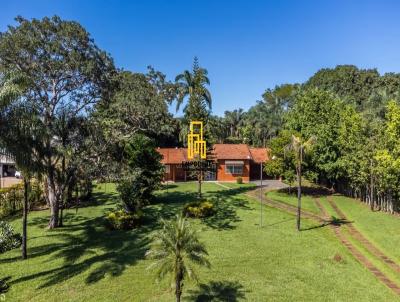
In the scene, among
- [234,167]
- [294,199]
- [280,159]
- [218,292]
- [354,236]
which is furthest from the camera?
[234,167]

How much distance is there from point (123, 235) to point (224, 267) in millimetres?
9843

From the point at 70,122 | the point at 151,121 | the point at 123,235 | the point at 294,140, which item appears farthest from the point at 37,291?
the point at 294,140

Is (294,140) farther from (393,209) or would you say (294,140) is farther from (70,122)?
(70,122)

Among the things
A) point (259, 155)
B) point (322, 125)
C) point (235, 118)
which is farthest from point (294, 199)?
point (235, 118)

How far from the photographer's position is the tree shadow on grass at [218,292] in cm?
1681

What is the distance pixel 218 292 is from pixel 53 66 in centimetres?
2122

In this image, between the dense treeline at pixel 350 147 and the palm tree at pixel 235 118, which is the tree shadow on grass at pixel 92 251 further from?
the palm tree at pixel 235 118

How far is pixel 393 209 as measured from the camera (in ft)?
115

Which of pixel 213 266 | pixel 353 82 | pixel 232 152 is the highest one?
pixel 353 82

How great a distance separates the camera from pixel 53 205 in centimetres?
2900

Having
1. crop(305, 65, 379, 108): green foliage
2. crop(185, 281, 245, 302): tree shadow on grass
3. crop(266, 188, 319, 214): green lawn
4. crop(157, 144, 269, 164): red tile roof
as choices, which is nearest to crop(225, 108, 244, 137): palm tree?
crop(305, 65, 379, 108): green foliage

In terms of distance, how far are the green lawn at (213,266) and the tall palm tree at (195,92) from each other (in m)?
11.7

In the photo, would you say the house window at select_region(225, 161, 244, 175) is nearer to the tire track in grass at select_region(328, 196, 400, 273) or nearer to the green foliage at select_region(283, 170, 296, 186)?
the green foliage at select_region(283, 170, 296, 186)

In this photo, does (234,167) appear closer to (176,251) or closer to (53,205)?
(53,205)
